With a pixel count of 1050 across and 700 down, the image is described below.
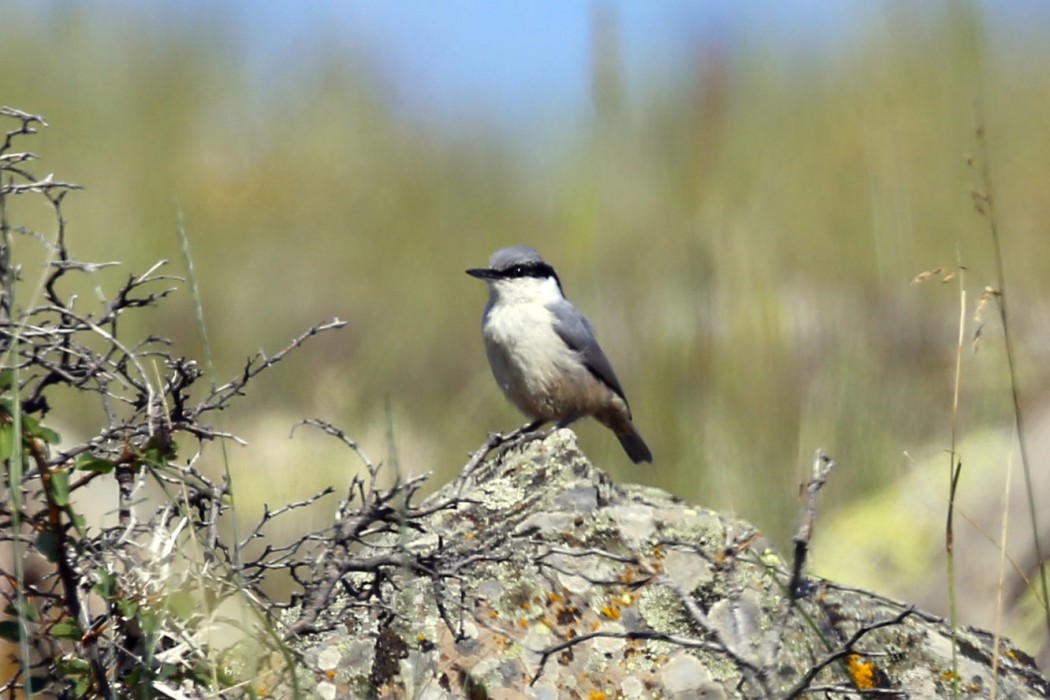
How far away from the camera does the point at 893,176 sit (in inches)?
315

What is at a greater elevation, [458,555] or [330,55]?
[330,55]

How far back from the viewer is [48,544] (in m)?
2.35

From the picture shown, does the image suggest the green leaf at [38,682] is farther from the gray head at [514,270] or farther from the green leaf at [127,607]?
the gray head at [514,270]

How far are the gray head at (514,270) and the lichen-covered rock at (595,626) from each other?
275 cm

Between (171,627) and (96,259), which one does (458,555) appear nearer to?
(171,627)

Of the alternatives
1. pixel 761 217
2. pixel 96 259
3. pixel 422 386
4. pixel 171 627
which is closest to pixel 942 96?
pixel 761 217

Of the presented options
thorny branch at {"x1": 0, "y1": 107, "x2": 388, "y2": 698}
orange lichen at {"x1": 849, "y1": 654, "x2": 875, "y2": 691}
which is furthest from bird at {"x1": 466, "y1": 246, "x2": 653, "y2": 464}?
thorny branch at {"x1": 0, "y1": 107, "x2": 388, "y2": 698}

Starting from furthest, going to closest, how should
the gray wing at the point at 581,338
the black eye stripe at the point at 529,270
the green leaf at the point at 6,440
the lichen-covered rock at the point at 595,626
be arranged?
the black eye stripe at the point at 529,270, the gray wing at the point at 581,338, the lichen-covered rock at the point at 595,626, the green leaf at the point at 6,440

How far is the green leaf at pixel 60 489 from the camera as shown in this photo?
2297 millimetres

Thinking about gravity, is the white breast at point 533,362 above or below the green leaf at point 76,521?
above

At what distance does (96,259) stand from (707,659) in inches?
267

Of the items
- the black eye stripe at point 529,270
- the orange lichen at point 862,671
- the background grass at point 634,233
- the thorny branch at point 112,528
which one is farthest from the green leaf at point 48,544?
the black eye stripe at point 529,270

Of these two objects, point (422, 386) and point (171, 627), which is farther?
point (422, 386)

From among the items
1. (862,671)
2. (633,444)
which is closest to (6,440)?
(862,671)
